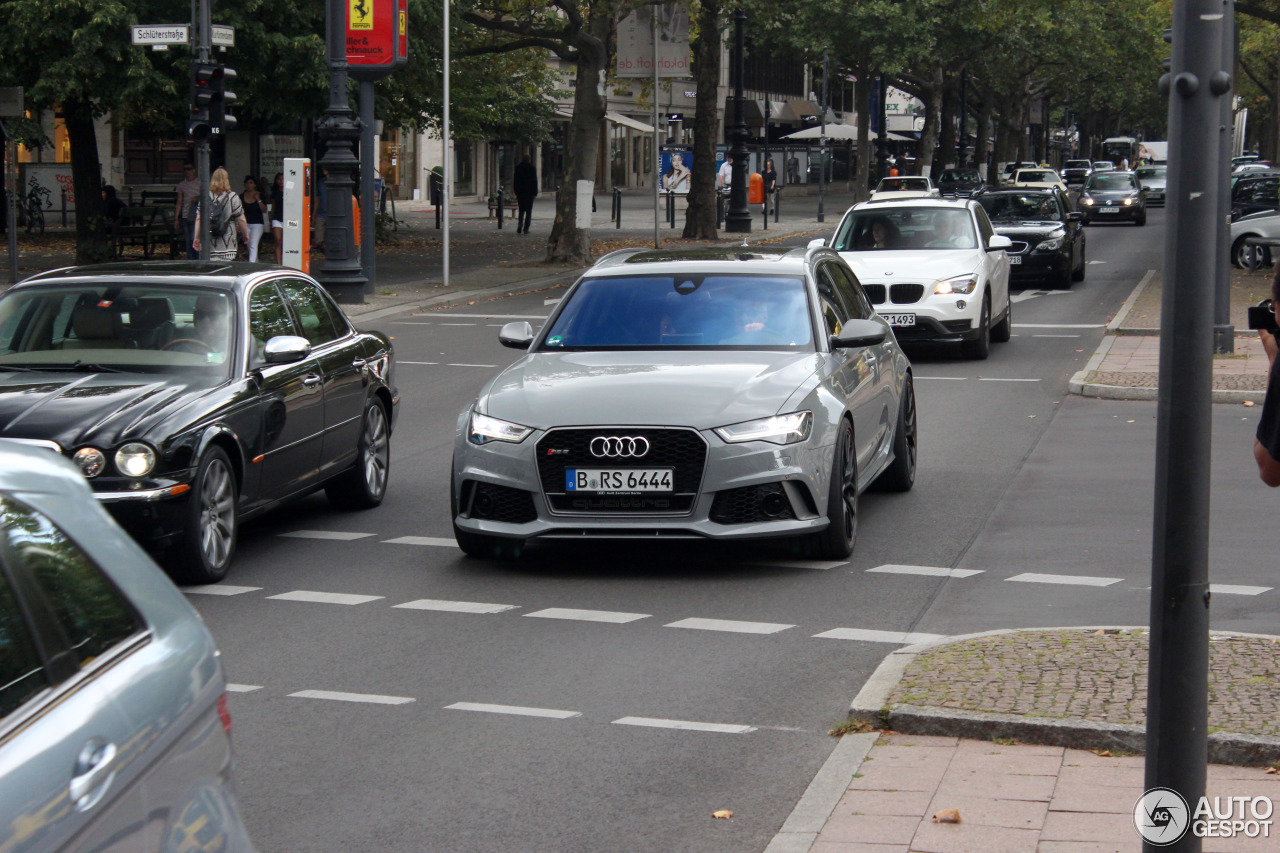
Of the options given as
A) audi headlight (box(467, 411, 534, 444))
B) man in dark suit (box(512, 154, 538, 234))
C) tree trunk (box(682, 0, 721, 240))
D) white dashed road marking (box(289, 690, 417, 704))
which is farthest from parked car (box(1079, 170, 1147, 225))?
white dashed road marking (box(289, 690, 417, 704))

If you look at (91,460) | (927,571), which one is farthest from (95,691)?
(927,571)

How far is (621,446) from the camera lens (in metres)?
8.08

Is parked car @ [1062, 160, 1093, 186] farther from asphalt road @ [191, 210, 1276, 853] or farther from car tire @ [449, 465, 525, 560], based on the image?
car tire @ [449, 465, 525, 560]

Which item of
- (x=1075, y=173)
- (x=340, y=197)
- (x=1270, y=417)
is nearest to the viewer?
(x=1270, y=417)

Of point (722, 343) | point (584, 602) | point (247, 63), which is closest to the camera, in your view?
point (584, 602)

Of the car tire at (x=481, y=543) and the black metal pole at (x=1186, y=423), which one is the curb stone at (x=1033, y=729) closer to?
the black metal pole at (x=1186, y=423)

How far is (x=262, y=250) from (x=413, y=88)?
4569mm

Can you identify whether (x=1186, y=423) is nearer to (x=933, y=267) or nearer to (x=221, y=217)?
(x=933, y=267)

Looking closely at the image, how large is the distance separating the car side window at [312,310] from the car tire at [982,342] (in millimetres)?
9663

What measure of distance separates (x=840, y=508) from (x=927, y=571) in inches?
21.1

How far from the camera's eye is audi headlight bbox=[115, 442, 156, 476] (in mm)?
7766

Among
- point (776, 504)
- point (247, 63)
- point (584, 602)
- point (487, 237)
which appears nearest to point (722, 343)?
point (776, 504)

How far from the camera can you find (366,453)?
1038cm

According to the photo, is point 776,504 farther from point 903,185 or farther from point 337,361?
point 903,185
